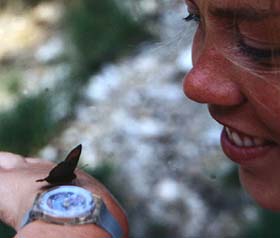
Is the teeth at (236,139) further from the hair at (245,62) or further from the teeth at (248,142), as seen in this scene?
the hair at (245,62)

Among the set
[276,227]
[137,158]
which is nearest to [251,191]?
[276,227]

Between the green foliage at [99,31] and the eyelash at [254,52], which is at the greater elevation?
the eyelash at [254,52]

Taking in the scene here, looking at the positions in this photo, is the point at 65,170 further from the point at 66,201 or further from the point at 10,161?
the point at 10,161

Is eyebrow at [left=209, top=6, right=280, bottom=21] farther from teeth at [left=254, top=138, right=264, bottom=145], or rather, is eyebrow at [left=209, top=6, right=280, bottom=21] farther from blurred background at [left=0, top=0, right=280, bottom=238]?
blurred background at [left=0, top=0, right=280, bottom=238]

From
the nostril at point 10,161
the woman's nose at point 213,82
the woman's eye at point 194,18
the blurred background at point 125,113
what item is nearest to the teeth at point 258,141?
the woman's nose at point 213,82

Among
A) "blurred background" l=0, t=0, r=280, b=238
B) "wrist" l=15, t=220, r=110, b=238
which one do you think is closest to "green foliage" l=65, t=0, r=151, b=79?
"blurred background" l=0, t=0, r=280, b=238

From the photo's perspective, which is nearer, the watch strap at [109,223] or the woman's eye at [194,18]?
the woman's eye at [194,18]

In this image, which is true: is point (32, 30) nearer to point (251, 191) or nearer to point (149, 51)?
point (149, 51)
